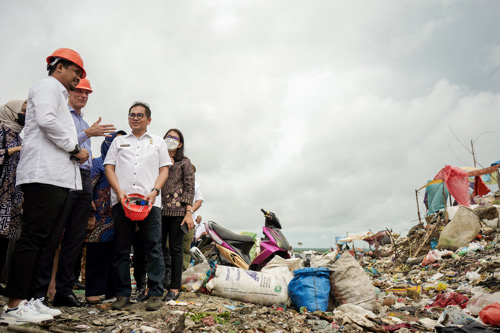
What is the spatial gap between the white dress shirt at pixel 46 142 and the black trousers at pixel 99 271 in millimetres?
1212

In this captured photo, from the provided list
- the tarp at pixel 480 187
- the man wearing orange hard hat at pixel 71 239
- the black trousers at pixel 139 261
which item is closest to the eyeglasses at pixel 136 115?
the man wearing orange hard hat at pixel 71 239

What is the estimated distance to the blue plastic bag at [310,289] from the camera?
375 centimetres

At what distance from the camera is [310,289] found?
3793 millimetres

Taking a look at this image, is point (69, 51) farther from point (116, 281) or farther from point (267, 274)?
point (267, 274)

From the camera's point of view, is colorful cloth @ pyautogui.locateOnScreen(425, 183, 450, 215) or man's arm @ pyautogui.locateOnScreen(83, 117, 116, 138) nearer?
man's arm @ pyautogui.locateOnScreen(83, 117, 116, 138)

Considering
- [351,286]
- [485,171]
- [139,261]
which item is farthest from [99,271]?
[485,171]

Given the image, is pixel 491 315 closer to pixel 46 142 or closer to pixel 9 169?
pixel 46 142

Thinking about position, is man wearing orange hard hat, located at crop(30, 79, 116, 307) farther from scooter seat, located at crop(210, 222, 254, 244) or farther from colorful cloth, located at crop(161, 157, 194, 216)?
scooter seat, located at crop(210, 222, 254, 244)

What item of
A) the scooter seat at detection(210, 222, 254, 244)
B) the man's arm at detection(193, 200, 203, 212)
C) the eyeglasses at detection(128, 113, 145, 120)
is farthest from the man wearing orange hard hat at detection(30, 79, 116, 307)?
the man's arm at detection(193, 200, 203, 212)

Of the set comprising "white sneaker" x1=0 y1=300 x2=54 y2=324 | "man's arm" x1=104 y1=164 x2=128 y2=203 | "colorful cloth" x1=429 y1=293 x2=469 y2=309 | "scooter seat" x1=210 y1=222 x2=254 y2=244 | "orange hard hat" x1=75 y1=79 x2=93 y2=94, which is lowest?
"colorful cloth" x1=429 y1=293 x2=469 y2=309

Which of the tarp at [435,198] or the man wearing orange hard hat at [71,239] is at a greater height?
the tarp at [435,198]

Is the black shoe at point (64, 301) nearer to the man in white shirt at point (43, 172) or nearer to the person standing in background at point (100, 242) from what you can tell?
the person standing in background at point (100, 242)

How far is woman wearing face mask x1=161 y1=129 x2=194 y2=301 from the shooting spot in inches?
142

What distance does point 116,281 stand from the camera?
3.05 meters
